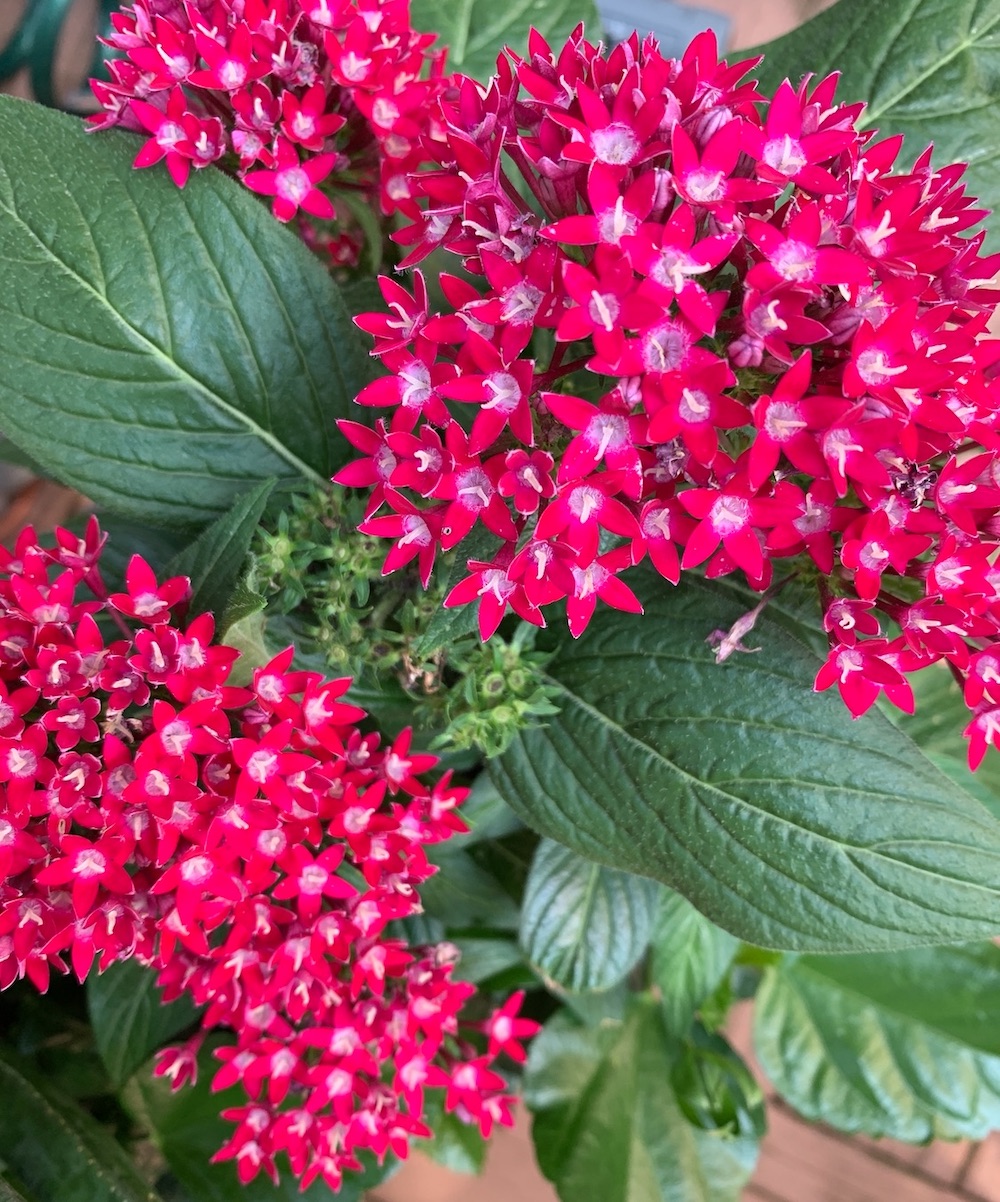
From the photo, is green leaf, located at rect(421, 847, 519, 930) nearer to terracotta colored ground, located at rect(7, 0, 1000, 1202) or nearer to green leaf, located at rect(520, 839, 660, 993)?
green leaf, located at rect(520, 839, 660, 993)

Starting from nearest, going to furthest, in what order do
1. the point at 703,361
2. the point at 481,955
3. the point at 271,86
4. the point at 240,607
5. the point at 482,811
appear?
the point at 703,361, the point at 240,607, the point at 271,86, the point at 482,811, the point at 481,955

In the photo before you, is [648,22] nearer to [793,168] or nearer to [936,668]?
[936,668]

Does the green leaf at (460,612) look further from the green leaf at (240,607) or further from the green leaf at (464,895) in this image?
the green leaf at (464,895)

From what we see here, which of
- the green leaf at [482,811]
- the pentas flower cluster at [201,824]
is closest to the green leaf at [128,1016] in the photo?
the pentas flower cluster at [201,824]

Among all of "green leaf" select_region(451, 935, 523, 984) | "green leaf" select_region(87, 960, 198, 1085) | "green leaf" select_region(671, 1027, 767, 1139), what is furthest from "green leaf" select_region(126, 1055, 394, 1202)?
"green leaf" select_region(671, 1027, 767, 1139)

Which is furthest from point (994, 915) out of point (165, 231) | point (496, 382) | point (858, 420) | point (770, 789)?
point (165, 231)

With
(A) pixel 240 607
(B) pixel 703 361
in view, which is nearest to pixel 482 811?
(A) pixel 240 607

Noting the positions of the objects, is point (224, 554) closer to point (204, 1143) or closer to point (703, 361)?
point (703, 361)
